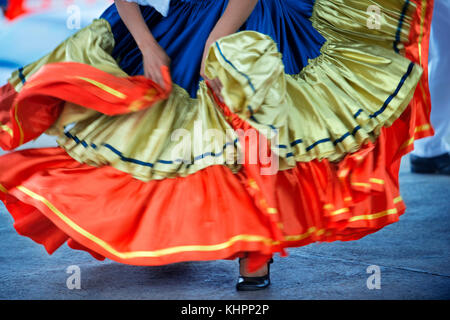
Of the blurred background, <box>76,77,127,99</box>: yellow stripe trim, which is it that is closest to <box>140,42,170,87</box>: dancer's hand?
<box>76,77,127,99</box>: yellow stripe trim

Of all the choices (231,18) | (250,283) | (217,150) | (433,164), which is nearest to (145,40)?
(231,18)

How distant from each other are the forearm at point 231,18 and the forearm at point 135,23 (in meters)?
0.16

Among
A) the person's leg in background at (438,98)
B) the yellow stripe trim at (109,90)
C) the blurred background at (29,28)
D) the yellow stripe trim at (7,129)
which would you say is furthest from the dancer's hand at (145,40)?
the blurred background at (29,28)

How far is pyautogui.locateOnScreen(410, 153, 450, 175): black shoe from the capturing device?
9.05ft

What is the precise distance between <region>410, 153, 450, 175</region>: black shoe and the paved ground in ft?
2.93

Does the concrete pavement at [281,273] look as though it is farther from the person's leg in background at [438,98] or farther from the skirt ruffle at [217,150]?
the person's leg in background at [438,98]

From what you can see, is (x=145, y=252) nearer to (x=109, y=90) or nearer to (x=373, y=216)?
(x=109, y=90)

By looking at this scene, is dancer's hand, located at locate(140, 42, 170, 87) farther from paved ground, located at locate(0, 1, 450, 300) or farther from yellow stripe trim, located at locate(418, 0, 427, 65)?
yellow stripe trim, located at locate(418, 0, 427, 65)

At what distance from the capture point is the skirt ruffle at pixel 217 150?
1.11 m

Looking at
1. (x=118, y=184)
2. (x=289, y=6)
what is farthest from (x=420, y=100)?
(x=118, y=184)

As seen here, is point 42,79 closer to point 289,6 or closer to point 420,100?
point 289,6

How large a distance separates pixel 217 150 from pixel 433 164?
1955 millimetres

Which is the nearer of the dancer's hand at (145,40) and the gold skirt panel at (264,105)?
the gold skirt panel at (264,105)
